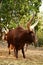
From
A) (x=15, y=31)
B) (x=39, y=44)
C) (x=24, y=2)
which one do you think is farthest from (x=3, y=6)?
(x=39, y=44)

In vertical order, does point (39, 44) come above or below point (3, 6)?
below

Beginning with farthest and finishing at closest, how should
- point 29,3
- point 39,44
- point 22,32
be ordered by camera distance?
point 39,44, point 29,3, point 22,32

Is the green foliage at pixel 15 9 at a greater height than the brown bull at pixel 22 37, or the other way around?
the green foliage at pixel 15 9

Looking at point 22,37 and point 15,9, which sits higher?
point 15,9

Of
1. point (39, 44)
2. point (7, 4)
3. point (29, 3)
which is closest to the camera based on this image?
point (7, 4)

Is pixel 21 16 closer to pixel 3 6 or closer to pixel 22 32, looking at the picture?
pixel 3 6

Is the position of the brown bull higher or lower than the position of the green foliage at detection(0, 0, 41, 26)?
lower

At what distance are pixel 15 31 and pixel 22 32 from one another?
66 cm

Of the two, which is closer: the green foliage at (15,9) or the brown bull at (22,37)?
the brown bull at (22,37)

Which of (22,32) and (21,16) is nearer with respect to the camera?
(22,32)

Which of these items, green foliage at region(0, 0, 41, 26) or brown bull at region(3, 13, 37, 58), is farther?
green foliage at region(0, 0, 41, 26)

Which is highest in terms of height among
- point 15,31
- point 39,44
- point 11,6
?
point 11,6

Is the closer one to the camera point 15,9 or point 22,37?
point 22,37

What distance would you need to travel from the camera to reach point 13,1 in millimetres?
15859
